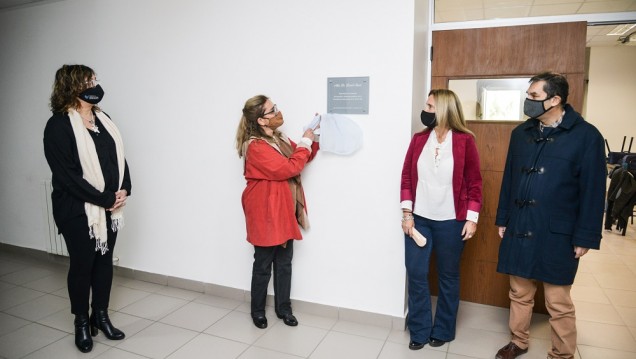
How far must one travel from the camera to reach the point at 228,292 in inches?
127

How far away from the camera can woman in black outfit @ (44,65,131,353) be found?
2.32 metres

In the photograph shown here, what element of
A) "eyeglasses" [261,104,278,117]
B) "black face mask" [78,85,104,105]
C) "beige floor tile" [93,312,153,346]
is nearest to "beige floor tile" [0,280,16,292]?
"beige floor tile" [93,312,153,346]

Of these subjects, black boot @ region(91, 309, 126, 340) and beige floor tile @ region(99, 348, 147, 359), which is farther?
black boot @ region(91, 309, 126, 340)

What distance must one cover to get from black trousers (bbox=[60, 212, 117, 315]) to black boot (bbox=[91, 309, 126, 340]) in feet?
0.21

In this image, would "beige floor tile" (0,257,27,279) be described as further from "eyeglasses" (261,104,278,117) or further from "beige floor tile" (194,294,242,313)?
"eyeglasses" (261,104,278,117)

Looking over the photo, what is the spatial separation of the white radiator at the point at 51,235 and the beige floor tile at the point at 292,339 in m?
2.41

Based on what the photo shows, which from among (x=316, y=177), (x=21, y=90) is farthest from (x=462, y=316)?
(x=21, y=90)

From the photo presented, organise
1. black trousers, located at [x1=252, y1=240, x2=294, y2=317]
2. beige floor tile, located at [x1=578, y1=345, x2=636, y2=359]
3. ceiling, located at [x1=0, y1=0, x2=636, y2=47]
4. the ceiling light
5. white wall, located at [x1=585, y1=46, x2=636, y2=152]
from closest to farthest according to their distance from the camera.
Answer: beige floor tile, located at [x1=578, y1=345, x2=636, y2=359] < black trousers, located at [x1=252, y1=240, x2=294, y2=317] < ceiling, located at [x1=0, y1=0, x2=636, y2=47] < the ceiling light < white wall, located at [x1=585, y1=46, x2=636, y2=152]

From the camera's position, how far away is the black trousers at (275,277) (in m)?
2.75

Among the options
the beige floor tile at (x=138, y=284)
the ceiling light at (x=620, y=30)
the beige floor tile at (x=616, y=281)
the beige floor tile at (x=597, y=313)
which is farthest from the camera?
the ceiling light at (x=620, y=30)

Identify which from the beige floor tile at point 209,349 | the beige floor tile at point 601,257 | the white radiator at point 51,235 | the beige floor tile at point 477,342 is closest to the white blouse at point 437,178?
the beige floor tile at point 477,342

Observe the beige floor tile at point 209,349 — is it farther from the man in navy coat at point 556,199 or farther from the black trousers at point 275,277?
the man in navy coat at point 556,199

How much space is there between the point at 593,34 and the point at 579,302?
19.4 ft

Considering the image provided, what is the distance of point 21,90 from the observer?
4027mm
